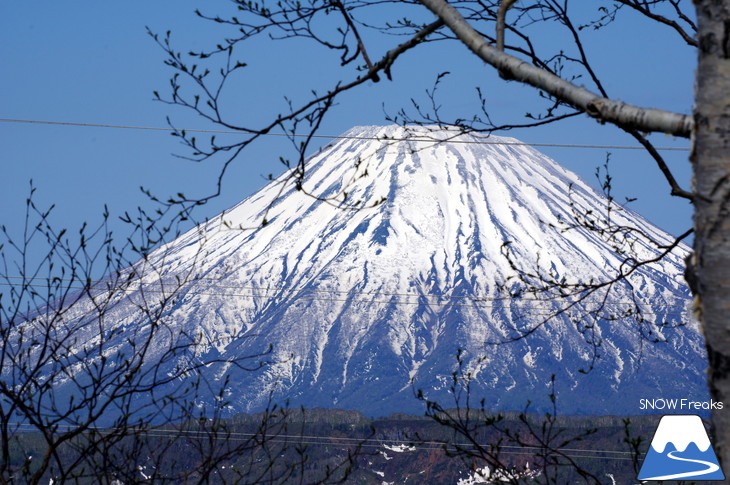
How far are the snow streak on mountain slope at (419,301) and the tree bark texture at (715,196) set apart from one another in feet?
392

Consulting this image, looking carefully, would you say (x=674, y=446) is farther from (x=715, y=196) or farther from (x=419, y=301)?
(x=419, y=301)

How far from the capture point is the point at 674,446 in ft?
11.9

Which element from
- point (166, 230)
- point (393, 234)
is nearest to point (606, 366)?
point (393, 234)

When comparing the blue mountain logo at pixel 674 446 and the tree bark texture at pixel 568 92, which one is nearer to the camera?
the tree bark texture at pixel 568 92

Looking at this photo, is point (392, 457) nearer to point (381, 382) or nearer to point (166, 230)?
point (166, 230)

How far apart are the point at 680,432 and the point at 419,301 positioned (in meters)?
138

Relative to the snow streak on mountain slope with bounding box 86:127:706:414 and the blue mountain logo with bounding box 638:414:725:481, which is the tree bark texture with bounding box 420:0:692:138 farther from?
the snow streak on mountain slope with bounding box 86:127:706:414

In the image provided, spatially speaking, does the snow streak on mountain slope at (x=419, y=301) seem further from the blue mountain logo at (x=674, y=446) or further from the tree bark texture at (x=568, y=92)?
the tree bark texture at (x=568, y=92)

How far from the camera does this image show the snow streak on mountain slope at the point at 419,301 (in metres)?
127

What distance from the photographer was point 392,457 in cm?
6291

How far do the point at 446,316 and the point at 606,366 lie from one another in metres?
25.2

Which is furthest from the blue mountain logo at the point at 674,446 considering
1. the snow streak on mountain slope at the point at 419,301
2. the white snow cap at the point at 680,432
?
the snow streak on mountain slope at the point at 419,301

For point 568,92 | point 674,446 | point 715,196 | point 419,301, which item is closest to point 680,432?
point 674,446

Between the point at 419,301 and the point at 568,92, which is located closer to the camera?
the point at 568,92
